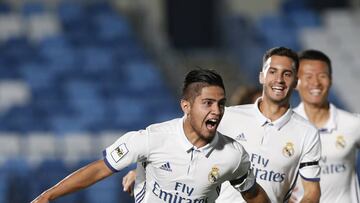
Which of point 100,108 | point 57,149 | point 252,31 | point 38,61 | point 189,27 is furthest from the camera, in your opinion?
point 189,27

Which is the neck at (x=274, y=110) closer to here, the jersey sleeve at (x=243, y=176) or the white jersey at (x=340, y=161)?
the jersey sleeve at (x=243, y=176)

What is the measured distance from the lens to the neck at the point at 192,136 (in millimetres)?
5258

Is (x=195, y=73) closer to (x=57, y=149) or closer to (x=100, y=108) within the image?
(x=57, y=149)

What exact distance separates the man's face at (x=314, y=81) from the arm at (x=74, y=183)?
6.59 feet

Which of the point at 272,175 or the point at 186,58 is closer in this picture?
the point at 272,175

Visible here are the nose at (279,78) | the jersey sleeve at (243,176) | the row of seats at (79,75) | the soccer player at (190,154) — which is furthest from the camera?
the row of seats at (79,75)

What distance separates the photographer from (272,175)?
19.2 feet

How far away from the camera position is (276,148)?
5871mm

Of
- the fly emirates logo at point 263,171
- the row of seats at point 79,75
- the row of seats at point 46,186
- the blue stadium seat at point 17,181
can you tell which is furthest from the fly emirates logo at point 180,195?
the row of seats at point 79,75

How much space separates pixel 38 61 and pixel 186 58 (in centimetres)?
312

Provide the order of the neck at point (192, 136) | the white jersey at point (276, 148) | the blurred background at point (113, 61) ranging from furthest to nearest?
the blurred background at point (113, 61), the white jersey at point (276, 148), the neck at point (192, 136)

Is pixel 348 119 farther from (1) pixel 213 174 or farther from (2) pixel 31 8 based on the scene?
(2) pixel 31 8

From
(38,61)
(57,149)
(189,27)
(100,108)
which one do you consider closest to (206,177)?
(57,149)

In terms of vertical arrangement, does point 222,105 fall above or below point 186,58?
above
